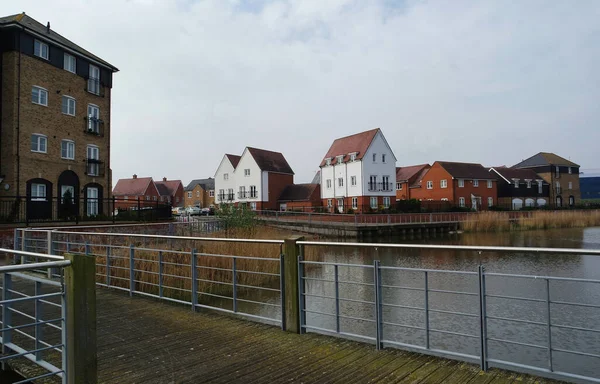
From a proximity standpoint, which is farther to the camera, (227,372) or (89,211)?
(89,211)

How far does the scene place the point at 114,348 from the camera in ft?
16.6

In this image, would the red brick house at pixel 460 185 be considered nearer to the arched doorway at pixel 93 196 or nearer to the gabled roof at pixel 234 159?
the gabled roof at pixel 234 159

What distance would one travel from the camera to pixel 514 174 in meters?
Result: 64.2

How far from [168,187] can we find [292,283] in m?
87.2

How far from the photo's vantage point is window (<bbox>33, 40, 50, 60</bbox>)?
77.0 feet

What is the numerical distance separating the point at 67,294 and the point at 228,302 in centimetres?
844

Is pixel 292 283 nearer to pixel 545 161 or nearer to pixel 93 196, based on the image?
pixel 93 196

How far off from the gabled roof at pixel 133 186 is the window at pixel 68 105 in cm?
5228

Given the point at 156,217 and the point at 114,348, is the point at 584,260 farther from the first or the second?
the point at 156,217

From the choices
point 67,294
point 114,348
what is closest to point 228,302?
point 114,348

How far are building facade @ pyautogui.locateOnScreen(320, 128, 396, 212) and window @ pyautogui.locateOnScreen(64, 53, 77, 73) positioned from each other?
28527 millimetres

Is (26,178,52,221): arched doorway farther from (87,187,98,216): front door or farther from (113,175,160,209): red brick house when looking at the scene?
(113,175,160,209): red brick house

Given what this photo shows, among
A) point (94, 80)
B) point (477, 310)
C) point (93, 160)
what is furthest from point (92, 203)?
point (477, 310)

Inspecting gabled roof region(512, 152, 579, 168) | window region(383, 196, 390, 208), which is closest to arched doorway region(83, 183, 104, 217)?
window region(383, 196, 390, 208)
